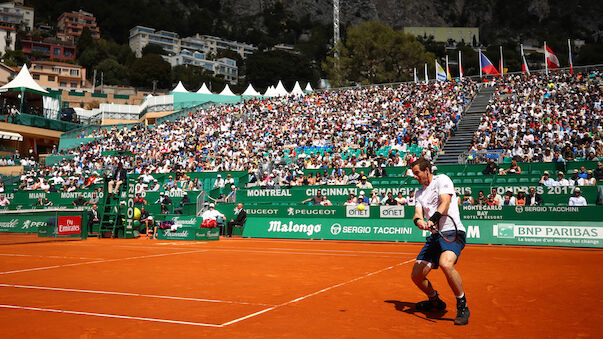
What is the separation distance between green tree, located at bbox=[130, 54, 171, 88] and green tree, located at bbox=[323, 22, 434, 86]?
60.6 m

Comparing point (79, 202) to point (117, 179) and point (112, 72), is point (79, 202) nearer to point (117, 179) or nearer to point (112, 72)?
point (117, 179)

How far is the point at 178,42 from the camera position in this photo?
560 ft

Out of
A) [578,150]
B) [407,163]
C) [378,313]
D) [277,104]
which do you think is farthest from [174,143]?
[378,313]

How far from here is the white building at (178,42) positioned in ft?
522

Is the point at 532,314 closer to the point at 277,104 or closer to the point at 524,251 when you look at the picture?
the point at 524,251

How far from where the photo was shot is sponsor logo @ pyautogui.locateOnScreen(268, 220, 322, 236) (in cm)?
2248

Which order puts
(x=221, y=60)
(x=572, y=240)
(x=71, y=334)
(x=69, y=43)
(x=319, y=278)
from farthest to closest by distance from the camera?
(x=221, y=60) → (x=69, y=43) → (x=572, y=240) → (x=319, y=278) → (x=71, y=334)

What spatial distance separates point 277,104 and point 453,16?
162 metres

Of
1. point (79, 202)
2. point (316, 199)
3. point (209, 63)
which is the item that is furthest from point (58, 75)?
point (316, 199)

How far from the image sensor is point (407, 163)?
26.8 meters

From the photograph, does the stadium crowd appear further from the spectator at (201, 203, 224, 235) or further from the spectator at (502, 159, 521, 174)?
the spectator at (201, 203, 224, 235)

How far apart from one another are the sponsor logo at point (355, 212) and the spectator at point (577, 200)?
764 centimetres

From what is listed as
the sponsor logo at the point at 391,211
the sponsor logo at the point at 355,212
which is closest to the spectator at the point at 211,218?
the sponsor logo at the point at 355,212

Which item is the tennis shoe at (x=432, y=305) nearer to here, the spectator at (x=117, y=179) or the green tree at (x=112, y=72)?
the spectator at (x=117, y=179)
